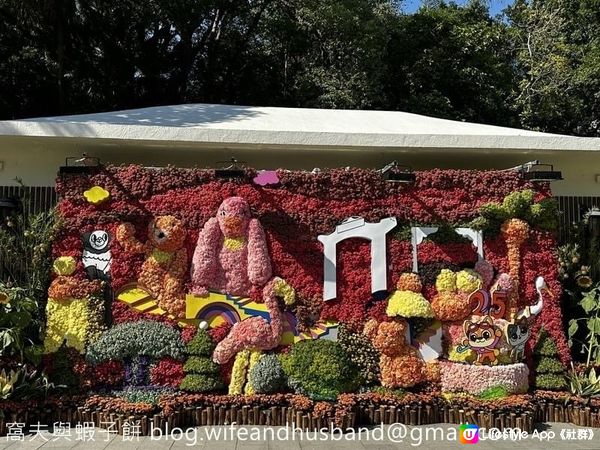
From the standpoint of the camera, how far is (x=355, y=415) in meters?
7.52

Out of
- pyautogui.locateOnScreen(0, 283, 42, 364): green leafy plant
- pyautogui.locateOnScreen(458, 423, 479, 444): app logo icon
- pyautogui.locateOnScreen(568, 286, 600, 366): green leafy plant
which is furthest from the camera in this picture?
pyautogui.locateOnScreen(568, 286, 600, 366): green leafy plant

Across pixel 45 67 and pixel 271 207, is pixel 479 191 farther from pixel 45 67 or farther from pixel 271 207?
pixel 45 67

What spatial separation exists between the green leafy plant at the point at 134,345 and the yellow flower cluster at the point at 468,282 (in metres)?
4.01

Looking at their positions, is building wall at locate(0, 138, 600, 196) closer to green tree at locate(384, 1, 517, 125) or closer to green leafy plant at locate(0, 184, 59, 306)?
green leafy plant at locate(0, 184, 59, 306)

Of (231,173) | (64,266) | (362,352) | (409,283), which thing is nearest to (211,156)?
(231,173)

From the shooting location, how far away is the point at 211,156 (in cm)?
907

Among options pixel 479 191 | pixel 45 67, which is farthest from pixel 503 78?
pixel 45 67

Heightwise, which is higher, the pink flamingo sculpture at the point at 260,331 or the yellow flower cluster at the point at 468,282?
the yellow flower cluster at the point at 468,282

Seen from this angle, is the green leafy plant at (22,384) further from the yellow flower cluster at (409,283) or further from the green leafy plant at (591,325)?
the green leafy plant at (591,325)

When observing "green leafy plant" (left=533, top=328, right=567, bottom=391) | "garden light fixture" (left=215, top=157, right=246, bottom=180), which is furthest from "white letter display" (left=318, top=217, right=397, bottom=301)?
"green leafy plant" (left=533, top=328, right=567, bottom=391)

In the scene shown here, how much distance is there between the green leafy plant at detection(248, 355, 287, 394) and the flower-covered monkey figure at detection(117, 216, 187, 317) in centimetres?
131

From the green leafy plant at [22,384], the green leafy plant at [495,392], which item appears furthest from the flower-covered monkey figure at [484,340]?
the green leafy plant at [22,384]

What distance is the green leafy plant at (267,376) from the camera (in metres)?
7.79

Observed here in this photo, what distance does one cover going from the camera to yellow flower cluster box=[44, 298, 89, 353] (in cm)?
789
